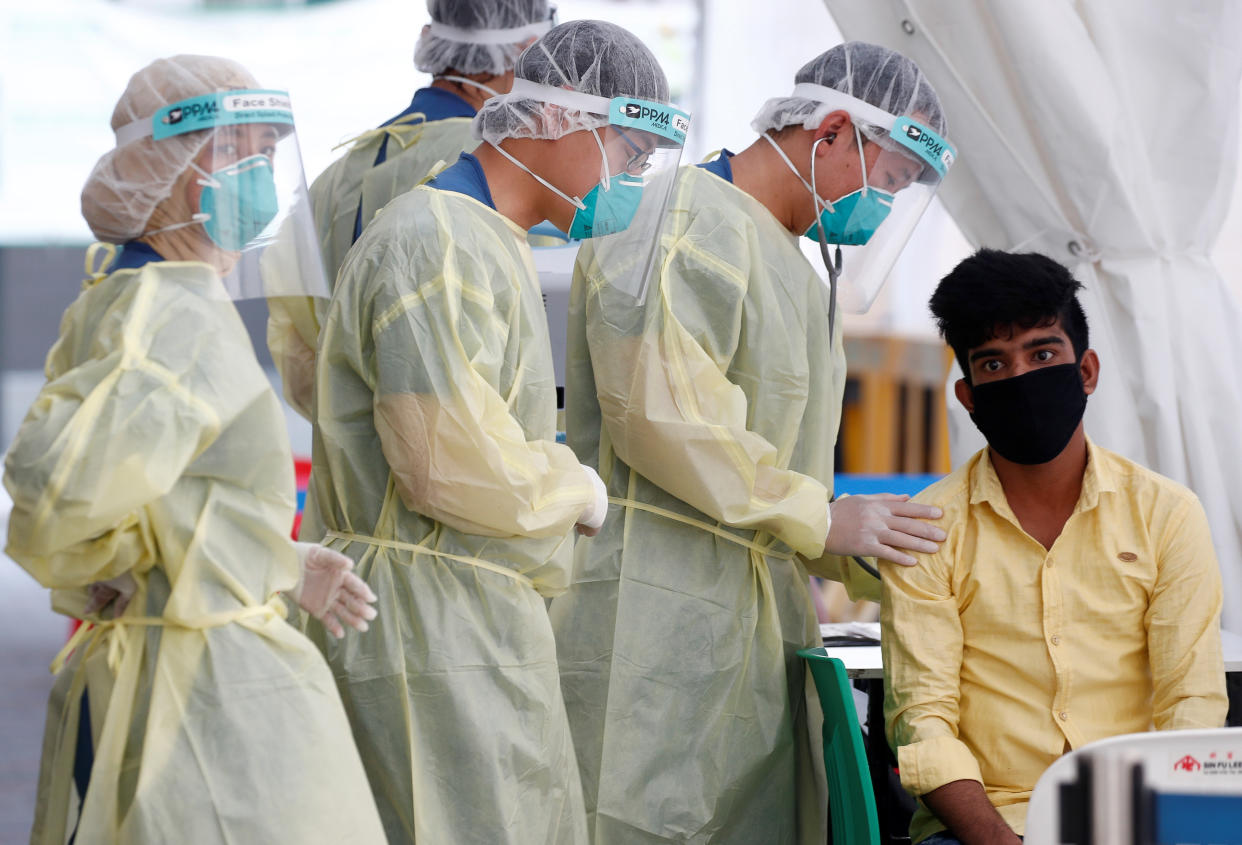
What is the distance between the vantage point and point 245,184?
168cm

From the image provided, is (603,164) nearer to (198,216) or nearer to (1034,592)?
(198,216)

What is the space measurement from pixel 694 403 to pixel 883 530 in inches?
15.6

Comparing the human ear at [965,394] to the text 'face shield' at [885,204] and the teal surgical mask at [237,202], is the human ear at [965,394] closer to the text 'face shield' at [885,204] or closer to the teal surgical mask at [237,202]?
the text 'face shield' at [885,204]

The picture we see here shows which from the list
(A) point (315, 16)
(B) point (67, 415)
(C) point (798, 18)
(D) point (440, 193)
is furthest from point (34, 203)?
(B) point (67, 415)

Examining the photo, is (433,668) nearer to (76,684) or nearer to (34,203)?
(76,684)

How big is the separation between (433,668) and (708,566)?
24.4 inches

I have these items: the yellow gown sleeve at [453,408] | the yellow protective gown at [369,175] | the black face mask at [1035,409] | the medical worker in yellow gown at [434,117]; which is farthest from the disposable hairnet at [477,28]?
the black face mask at [1035,409]

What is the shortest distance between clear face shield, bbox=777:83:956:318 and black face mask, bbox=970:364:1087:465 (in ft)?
1.24

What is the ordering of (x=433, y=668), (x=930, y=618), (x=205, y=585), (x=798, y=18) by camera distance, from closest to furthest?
(x=205, y=585) < (x=433, y=668) < (x=930, y=618) < (x=798, y=18)

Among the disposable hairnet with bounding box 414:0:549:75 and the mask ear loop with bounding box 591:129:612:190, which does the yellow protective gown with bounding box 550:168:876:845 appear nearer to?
the mask ear loop with bounding box 591:129:612:190

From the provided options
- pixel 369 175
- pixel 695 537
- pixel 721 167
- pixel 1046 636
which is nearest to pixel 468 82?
pixel 369 175

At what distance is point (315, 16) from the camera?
14.6 feet

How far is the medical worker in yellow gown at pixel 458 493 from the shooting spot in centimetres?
187

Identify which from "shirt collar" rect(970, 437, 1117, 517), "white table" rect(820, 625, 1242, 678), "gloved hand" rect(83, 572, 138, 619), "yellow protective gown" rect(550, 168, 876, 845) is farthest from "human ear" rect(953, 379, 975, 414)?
"gloved hand" rect(83, 572, 138, 619)
